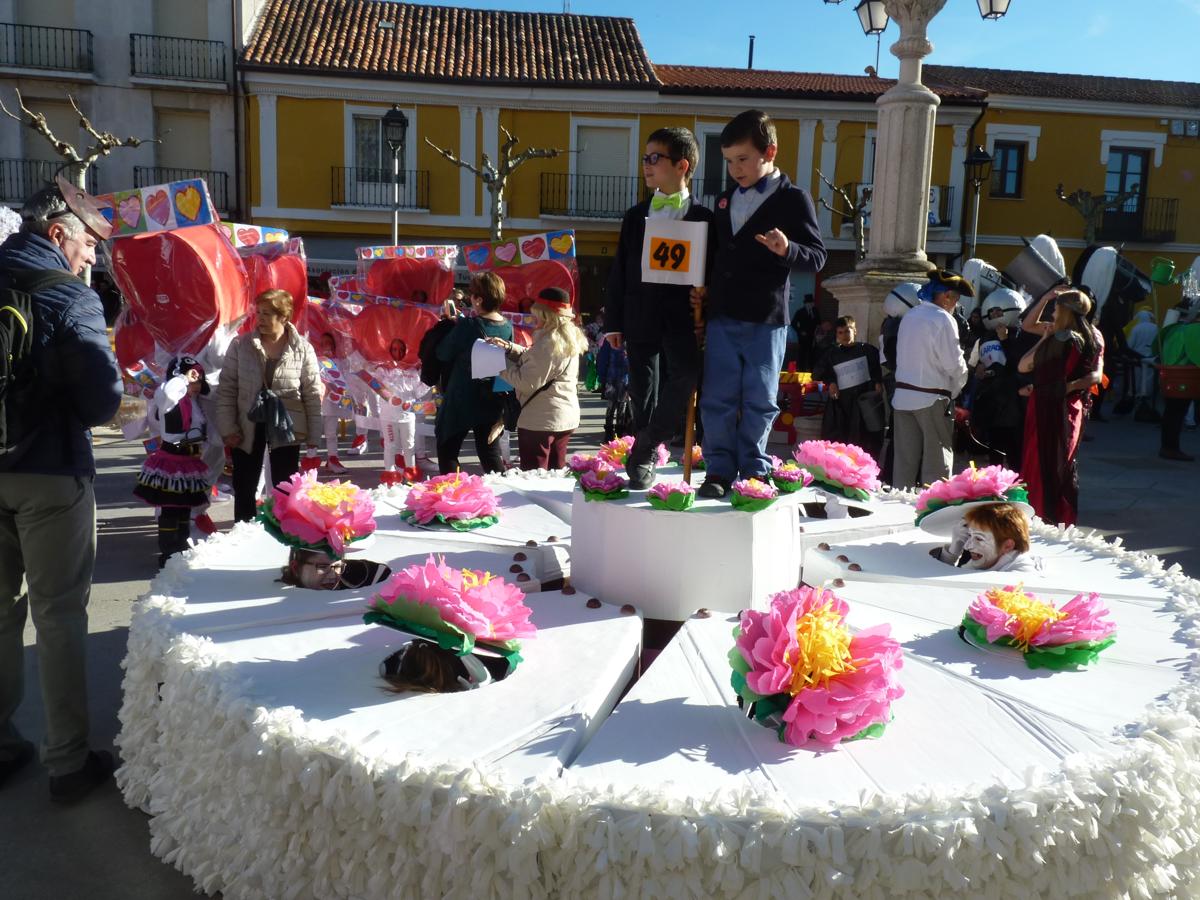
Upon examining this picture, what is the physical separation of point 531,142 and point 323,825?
70.8 ft

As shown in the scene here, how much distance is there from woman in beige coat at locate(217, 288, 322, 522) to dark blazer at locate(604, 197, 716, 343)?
2600mm

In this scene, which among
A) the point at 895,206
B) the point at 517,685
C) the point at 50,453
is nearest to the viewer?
the point at 517,685

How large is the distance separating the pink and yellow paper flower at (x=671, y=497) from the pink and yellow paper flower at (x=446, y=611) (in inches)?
27.4

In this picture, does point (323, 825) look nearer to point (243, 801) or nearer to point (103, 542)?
point (243, 801)

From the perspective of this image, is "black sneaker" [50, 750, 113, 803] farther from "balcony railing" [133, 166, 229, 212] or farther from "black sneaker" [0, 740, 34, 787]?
"balcony railing" [133, 166, 229, 212]

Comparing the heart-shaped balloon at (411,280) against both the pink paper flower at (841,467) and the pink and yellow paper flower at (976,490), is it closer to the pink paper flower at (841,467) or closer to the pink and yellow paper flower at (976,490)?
the pink paper flower at (841,467)

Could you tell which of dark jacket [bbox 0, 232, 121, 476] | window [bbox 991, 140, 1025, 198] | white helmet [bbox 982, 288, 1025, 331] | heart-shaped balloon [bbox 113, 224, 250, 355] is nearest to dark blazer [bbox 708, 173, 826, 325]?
dark jacket [bbox 0, 232, 121, 476]

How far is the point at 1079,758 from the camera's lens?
6.28 feet

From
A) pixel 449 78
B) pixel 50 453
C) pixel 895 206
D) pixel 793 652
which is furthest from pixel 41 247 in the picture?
pixel 449 78

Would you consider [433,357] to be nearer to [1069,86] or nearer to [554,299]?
[554,299]

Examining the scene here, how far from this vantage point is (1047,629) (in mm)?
2449

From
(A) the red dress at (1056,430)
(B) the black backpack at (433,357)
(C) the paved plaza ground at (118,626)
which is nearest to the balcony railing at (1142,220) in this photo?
(C) the paved plaza ground at (118,626)

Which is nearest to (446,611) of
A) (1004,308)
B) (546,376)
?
(546,376)

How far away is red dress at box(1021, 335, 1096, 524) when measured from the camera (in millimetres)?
5375
